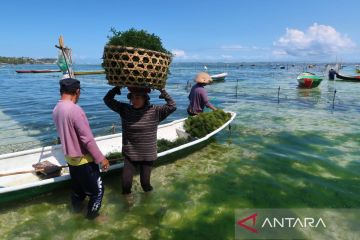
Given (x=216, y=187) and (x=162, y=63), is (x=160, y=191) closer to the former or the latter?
(x=216, y=187)

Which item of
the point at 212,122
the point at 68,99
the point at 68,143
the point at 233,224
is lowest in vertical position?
the point at 233,224

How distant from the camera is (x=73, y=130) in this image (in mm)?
4691

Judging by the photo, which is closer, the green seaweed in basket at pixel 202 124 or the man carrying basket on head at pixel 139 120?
the man carrying basket on head at pixel 139 120

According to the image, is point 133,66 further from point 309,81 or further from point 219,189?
point 309,81

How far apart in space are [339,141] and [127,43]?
9915 millimetres

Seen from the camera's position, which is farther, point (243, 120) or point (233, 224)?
point (243, 120)

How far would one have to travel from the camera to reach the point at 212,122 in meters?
9.97

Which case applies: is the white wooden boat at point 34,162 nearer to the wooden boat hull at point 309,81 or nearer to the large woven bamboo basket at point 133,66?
the large woven bamboo basket at point 133,66

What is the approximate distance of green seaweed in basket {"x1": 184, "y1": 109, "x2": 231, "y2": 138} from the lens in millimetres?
9922

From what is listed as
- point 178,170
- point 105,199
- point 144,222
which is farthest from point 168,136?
point 144,222

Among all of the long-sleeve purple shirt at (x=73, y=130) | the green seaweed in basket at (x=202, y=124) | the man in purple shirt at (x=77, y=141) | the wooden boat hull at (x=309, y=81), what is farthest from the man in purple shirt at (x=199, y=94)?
the wooden boat hull at (x=309, y=81)

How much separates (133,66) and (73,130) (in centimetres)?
139

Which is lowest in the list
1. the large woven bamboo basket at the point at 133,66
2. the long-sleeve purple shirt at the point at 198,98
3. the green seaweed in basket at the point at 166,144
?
the green seaweed in basket at the point at 166,144

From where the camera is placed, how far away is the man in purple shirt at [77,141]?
4.61m
